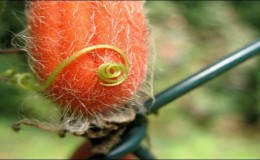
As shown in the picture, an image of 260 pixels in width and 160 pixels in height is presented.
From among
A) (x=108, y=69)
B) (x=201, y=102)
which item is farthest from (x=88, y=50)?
(x=201, y=102)

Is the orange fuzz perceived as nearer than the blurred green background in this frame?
Yes

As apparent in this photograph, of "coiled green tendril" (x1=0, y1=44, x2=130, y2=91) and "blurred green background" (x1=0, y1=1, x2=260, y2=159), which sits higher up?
"coiled green tendril" (x1=0, y1=44, x2=130, y2=91)

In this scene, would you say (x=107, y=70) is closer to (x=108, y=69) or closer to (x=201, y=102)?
(x=108, y=69)

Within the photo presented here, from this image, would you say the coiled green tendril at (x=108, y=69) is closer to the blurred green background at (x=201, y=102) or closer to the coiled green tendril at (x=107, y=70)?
the coiled green tendril at (x=107, y=70)

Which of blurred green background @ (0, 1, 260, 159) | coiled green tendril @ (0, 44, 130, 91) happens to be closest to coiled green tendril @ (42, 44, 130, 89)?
coiled green tendril @ (0, 44, 130, 91)

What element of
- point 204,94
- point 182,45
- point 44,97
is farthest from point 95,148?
point 204,94

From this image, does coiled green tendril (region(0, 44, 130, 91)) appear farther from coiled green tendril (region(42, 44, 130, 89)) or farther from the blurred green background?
the blurred green background

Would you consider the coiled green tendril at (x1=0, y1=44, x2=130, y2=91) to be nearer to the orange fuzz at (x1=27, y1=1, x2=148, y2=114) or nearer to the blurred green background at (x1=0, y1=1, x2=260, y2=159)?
the orange fuzz at (x1=27, y1=1, x2=148, y2=114)

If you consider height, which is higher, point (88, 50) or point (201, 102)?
point (88, 50)

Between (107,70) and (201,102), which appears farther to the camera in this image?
(201,102)

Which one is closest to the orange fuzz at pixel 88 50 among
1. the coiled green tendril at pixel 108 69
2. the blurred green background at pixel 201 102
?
the coiled green tendril at pixel 108 69
